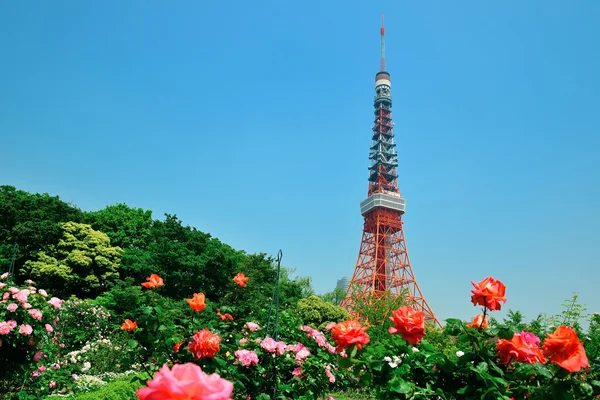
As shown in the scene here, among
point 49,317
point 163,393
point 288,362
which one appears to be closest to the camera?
point 163,393

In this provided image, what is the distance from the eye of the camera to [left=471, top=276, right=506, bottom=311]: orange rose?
2.37 meters

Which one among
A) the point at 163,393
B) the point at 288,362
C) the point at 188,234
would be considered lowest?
the point at 163,393

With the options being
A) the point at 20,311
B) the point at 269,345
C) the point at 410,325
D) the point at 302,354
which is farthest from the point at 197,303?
the point at 20,311

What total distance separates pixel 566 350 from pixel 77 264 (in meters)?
23.6

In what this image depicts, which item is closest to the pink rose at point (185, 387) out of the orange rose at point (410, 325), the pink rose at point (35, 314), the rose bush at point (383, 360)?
the rose bush at point (383, 360)

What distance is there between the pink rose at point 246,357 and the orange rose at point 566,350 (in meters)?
2.33

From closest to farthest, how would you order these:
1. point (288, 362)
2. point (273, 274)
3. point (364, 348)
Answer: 1. point (364, 348)
2. point (288, 362)
3. point (273, 274)

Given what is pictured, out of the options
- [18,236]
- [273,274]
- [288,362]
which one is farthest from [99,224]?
[288,362]

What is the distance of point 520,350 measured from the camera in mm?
2197

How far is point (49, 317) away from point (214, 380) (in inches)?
249

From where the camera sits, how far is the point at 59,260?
21.7m

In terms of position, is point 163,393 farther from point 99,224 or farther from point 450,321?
point 99,224

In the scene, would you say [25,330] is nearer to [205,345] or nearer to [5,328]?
[5,328]

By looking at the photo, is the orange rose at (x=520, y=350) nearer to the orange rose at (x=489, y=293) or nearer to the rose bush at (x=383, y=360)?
the rose bush at (x=383, y=360)
